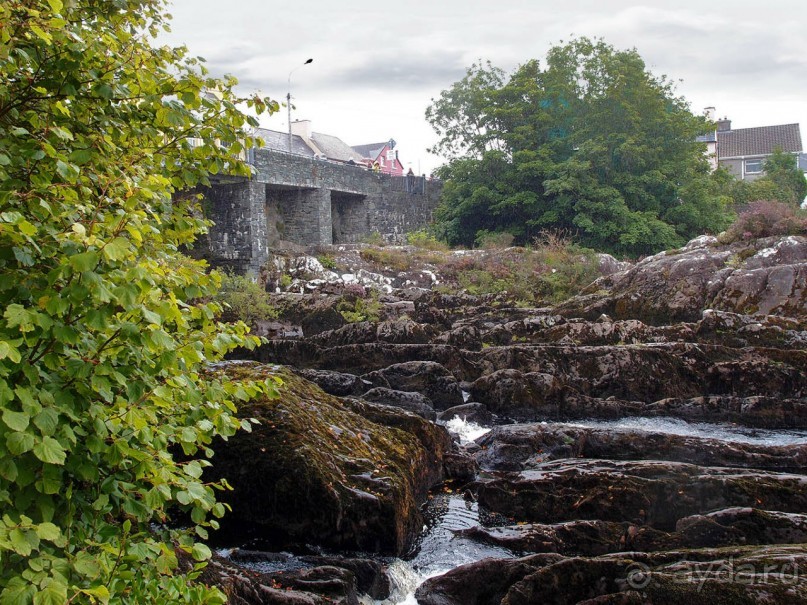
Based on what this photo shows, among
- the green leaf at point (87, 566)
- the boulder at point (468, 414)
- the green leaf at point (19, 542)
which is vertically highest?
the green leaf at point (19, 542)

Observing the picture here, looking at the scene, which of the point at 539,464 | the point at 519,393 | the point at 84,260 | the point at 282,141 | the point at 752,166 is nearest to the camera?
the point at 84,260

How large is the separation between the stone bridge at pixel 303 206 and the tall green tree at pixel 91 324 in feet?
71.3

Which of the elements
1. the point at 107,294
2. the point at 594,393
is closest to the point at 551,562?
the point at 107,294

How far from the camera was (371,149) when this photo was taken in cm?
6844

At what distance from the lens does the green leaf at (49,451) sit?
268 centimetres

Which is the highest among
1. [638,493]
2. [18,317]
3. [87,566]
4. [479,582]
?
[18,317]

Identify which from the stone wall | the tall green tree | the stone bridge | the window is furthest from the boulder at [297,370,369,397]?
the window

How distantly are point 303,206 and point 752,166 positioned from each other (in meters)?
41.8

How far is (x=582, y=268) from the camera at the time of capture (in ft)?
82.0

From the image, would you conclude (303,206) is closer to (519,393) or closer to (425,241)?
(425,241)

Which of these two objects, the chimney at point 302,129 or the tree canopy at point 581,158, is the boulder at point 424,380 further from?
the chimney at point 302,129

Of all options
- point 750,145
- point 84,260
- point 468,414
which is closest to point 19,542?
point 84,260

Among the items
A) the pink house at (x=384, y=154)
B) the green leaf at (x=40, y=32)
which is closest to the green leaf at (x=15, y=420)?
the green leaf at (x=40, y=32)

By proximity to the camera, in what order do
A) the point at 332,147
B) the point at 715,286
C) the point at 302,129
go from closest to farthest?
the point at 715,286, the point at 302,129, the point at 332,147
